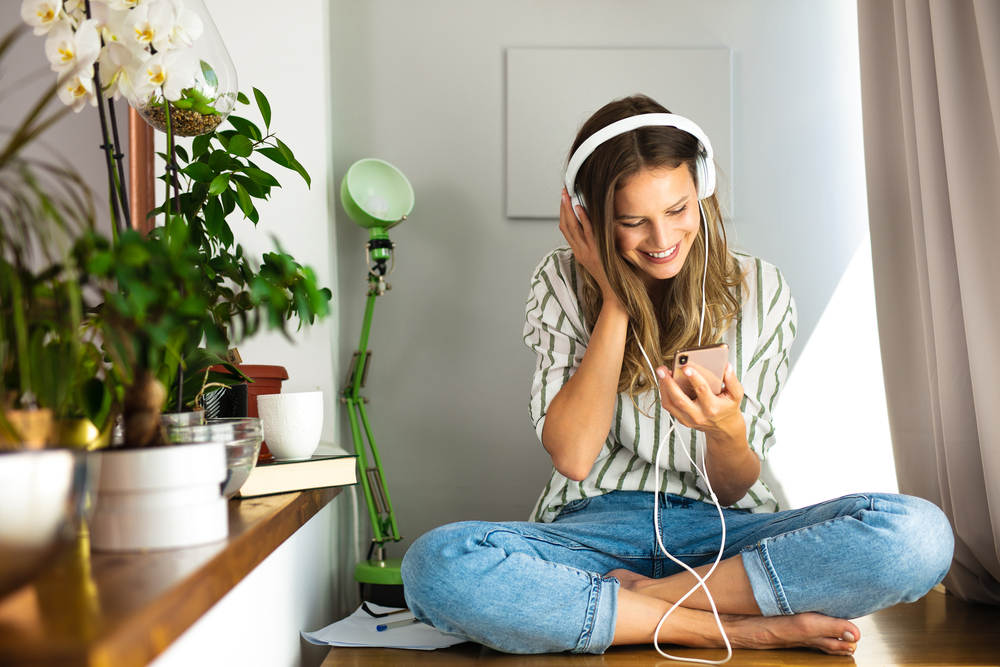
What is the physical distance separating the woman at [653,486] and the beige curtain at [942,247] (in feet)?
0.92

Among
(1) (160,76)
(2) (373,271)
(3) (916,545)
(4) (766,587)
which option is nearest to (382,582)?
(2) (373,271)

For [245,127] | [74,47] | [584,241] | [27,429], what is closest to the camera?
[27,429]

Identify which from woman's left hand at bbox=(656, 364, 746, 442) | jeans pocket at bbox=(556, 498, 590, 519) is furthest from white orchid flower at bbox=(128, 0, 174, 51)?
jeans pocket at bbox=(556, 498, 590, 519)

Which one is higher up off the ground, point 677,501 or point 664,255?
point 664,255

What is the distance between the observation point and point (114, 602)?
0.54 meters

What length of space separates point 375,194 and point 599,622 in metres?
1.05

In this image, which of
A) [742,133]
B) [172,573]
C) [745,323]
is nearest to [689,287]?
[745,323]

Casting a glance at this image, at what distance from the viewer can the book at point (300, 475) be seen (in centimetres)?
114

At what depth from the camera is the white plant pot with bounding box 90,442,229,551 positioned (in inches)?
26.5

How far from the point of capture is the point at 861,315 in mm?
1942

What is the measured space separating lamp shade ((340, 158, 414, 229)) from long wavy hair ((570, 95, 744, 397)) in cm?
49

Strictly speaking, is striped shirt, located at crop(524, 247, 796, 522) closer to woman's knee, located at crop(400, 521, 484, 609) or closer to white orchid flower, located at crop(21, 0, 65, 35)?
woman's knee, located at crop(400, 521, 484, 609)

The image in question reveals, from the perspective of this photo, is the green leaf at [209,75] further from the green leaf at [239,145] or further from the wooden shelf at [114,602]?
the wooden shelf at [114,602]

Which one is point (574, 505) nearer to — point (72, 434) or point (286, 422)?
point (286, 422)
